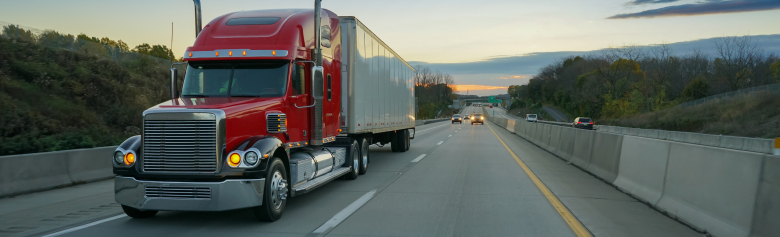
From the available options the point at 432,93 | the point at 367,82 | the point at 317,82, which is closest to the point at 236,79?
the point at 317,82

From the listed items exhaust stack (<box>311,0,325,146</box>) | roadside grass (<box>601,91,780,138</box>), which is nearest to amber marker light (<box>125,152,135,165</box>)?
exhaust stack (<box>311,0,325,146</box>)

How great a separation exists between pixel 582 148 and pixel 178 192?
11.6 m

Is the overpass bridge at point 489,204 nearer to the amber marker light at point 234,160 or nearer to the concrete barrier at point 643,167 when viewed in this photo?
the concrete barrier at point 643,167

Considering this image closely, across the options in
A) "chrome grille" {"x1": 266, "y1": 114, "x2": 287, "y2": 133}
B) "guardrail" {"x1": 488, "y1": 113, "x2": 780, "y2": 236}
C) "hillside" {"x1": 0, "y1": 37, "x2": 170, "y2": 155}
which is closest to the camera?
"guardrail" {"x1": 488, "y1": 113, "x2": 780, "y2": 236}

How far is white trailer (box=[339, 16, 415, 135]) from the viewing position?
11094 mm

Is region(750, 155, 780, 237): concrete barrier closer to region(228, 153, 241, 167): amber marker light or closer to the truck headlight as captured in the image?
the truck headlight

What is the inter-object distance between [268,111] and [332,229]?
2079mm

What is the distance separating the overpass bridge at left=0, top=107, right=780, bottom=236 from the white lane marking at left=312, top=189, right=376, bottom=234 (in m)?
0.02

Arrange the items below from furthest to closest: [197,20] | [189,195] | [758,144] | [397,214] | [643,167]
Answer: [758,144]
[197,20]
[643,167]
[397,214]
[189,195]

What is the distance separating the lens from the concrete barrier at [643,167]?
814 cm

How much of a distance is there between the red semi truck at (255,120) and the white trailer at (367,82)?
4 centimetres

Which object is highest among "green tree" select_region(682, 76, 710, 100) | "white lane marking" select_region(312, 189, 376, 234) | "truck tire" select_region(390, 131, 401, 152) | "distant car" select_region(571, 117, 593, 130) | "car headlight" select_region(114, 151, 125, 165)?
"green tree" select_region(682, 76, 710, 100)

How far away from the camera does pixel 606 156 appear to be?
11711 millimetres

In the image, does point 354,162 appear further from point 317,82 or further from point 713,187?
point 713,187
